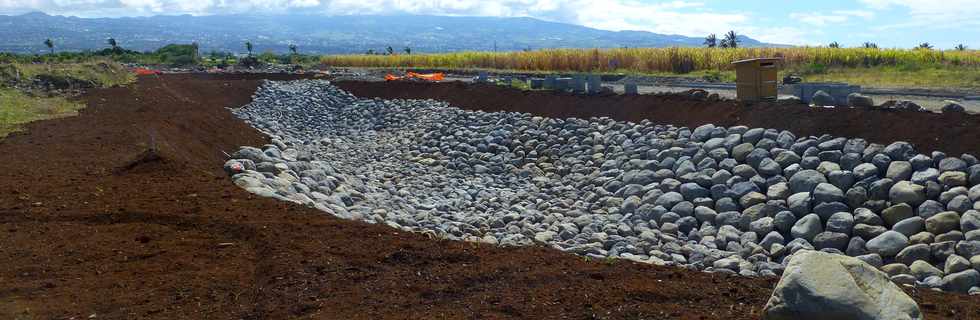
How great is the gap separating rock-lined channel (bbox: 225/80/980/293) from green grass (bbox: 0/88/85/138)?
4.64 metres

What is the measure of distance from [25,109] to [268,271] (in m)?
14.3

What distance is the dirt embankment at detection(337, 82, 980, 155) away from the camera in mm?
10547

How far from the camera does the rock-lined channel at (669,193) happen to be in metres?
8.85

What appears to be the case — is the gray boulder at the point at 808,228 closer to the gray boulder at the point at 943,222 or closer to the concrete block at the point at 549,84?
the gray boulder at the point at 943,222

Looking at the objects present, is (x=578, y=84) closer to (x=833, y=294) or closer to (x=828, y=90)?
(x=828, y=90)

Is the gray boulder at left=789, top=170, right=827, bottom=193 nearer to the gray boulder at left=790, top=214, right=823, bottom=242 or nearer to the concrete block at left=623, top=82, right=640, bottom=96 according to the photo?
the gray boulder at left=790, top=214, right=823, bottom=242

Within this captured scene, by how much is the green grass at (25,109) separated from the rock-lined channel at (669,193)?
464 cm

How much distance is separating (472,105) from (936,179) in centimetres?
1274

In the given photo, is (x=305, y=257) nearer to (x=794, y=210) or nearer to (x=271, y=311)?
(x=271, y=311)

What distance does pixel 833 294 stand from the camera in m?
4.70

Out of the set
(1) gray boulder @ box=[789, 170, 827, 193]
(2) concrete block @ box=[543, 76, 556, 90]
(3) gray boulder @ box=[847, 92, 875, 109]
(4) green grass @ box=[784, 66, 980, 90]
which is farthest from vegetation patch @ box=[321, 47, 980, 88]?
(1) gray boulder @ box=[789, 170, 827, 193]

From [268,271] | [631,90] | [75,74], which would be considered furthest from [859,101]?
[75,74]

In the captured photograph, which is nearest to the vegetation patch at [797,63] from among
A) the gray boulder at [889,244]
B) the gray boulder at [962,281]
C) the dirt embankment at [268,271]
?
the gray boulder at [889,244]

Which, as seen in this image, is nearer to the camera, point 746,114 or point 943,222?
point 943,222
